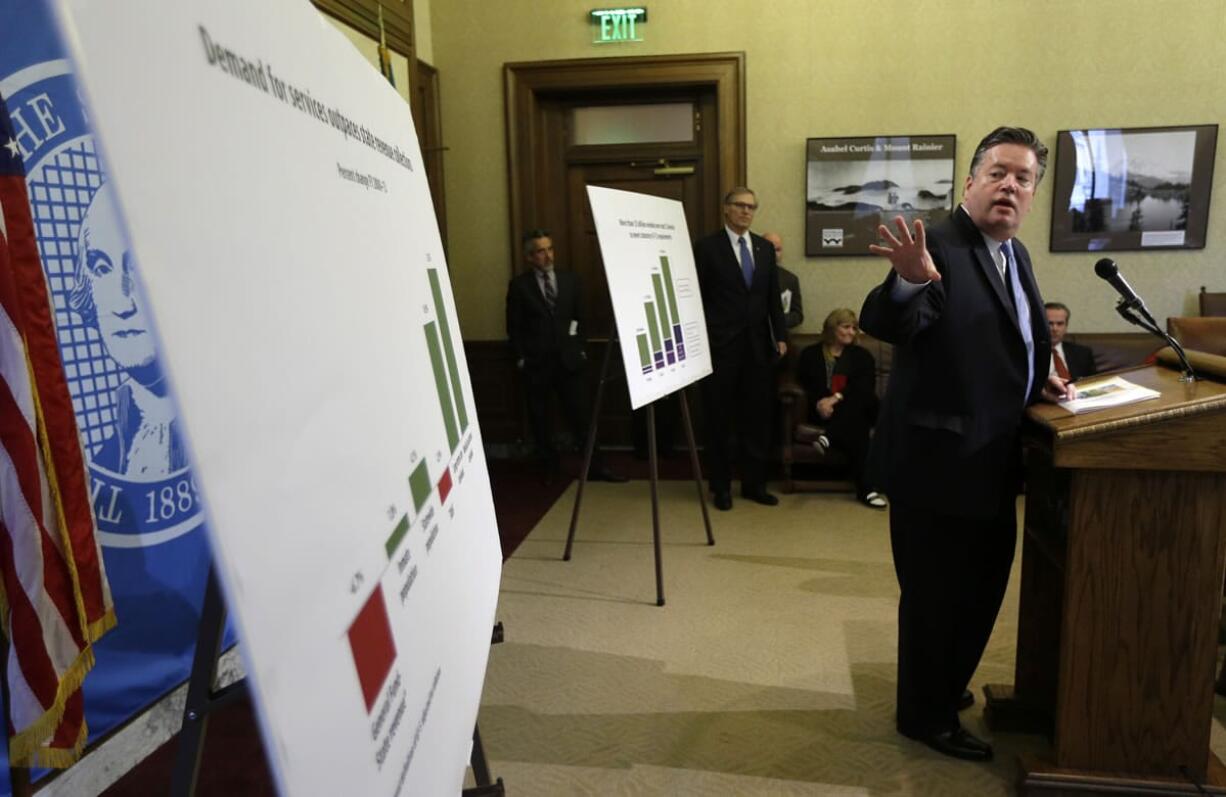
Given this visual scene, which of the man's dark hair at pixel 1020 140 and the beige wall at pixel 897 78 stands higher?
the beige wall at pixel 897 78

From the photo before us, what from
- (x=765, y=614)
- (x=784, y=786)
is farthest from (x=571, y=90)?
(x=784, y=786)

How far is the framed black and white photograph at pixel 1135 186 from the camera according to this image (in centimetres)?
504

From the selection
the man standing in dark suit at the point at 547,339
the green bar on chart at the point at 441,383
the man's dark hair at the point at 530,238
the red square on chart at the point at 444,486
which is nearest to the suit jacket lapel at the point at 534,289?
the man standing in dark suit at the point at 547,339

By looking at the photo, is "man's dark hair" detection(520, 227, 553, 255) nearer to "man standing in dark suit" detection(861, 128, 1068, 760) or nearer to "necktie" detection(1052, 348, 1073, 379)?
"necktie" detection(1052, 348, 1073, 379)

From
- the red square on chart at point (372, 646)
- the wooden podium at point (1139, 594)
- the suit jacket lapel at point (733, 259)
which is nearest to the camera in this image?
the red square on chart at point (372, 646)

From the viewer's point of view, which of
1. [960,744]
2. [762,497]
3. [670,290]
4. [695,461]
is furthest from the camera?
[762,497]

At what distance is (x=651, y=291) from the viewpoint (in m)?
3.32

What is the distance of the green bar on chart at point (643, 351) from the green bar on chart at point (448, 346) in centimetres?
190

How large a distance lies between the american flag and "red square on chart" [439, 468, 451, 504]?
0.97 metres

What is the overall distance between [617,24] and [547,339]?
214 centimetres

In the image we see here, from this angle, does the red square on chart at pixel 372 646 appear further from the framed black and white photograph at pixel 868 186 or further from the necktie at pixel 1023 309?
the framed black and white photograph at pixel 868 186

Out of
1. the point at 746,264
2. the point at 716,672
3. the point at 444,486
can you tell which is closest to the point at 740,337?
the point at 746,264

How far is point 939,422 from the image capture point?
2.00 m

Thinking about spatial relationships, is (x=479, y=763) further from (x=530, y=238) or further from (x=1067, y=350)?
(x=1067, y=350)
